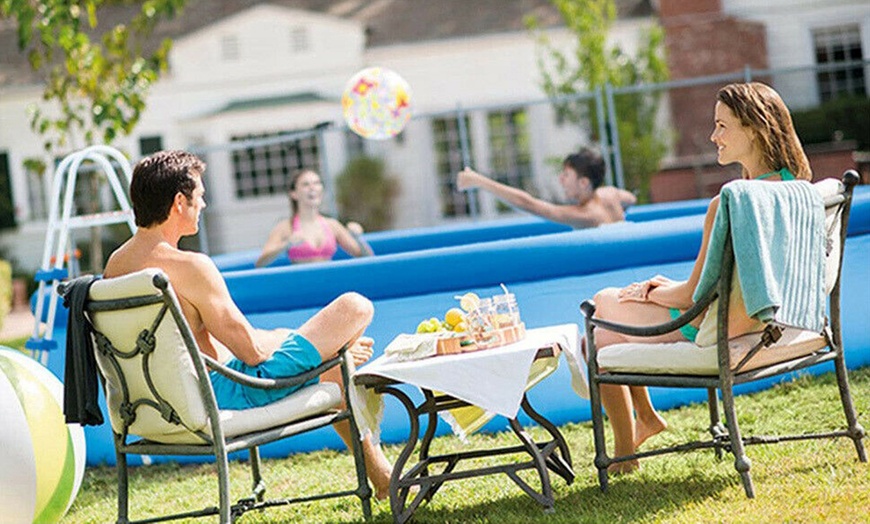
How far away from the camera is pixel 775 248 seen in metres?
4.27

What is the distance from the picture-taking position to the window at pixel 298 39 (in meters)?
20.8

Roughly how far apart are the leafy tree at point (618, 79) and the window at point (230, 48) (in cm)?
493

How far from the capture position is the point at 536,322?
6.22 meters

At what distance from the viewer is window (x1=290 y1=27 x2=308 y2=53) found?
20.8 metres

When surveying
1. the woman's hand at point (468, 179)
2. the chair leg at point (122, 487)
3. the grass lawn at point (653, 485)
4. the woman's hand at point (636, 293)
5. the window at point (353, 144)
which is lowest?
the grass lawn at point (653, 485)

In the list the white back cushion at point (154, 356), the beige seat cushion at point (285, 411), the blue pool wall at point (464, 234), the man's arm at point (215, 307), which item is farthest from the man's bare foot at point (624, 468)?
the blue pool wall at point (464, 234)

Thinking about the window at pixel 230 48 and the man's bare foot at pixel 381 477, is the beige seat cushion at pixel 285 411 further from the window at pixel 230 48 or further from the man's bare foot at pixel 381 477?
the window at pixel 230 48

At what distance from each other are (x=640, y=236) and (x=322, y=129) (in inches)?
163

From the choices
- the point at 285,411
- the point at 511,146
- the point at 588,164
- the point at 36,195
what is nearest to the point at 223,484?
the point at 285,411

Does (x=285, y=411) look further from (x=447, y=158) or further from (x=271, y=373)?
(x=447, y=158)

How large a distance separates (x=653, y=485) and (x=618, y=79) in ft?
44.2

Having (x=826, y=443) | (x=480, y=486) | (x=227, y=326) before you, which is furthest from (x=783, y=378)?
(x=227, y=326)

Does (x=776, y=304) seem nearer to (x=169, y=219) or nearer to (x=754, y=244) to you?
(x=754, y=244)

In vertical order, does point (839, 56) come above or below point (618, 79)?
above
